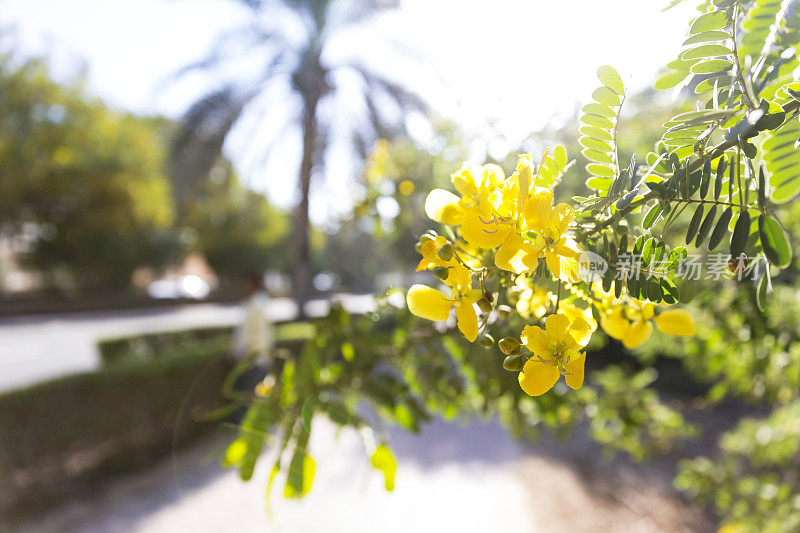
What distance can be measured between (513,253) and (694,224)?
25 centimetres

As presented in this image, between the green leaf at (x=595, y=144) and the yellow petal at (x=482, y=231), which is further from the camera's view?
the green leaf at (x=595, y=144)

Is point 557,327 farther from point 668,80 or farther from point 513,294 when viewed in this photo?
point 668,80

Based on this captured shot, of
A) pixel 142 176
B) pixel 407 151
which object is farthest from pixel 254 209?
pixel 407 151

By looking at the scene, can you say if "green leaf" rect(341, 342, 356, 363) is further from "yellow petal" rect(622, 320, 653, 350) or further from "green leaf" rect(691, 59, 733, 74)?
"green leaf" rect(691, 59, 733, 74)

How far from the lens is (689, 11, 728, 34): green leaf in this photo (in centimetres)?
50

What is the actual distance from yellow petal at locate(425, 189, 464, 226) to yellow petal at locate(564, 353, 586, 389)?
171 millimetres

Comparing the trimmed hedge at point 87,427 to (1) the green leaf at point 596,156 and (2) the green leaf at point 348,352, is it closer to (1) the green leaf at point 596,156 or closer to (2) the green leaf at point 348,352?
(2) the green leaf at point 348,352

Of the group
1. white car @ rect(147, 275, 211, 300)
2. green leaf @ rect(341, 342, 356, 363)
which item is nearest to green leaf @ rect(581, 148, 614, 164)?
green leaf @ rect(341, 342, 356, 363)

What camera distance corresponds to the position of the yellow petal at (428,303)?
489mm

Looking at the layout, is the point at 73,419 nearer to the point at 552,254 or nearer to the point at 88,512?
the point at 88,512

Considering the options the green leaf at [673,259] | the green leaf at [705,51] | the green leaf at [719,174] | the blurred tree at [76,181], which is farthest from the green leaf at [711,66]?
the blurred tree at [76,181]

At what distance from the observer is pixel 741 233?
50cm

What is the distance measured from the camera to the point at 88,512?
352 cm

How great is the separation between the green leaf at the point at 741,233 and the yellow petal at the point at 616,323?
0.44ft
